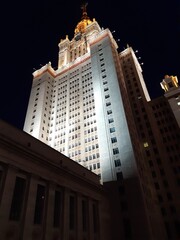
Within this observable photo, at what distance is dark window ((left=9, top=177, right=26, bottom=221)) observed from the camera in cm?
1947

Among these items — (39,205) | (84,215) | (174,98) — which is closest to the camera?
(39,205)

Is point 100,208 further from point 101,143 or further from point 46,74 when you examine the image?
point 46,74

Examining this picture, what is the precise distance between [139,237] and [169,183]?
27552 mm

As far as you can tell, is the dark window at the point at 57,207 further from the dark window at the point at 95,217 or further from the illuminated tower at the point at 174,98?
the illuminated tower at the point at 174,98

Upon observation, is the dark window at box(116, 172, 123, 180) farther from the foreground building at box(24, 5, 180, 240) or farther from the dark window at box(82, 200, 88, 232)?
the dark window at box(82, 200, 88, 232)

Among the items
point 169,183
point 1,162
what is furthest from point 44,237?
point 169,183

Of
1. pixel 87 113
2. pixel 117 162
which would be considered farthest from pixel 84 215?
pixel 87 113

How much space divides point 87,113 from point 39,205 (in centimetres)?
4085

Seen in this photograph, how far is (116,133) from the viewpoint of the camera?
46812mm

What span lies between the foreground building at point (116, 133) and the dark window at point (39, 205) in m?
18.8

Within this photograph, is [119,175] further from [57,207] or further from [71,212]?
[57,207]

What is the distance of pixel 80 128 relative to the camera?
58844 millimetres

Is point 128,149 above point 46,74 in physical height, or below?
below

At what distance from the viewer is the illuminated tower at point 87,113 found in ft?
147
